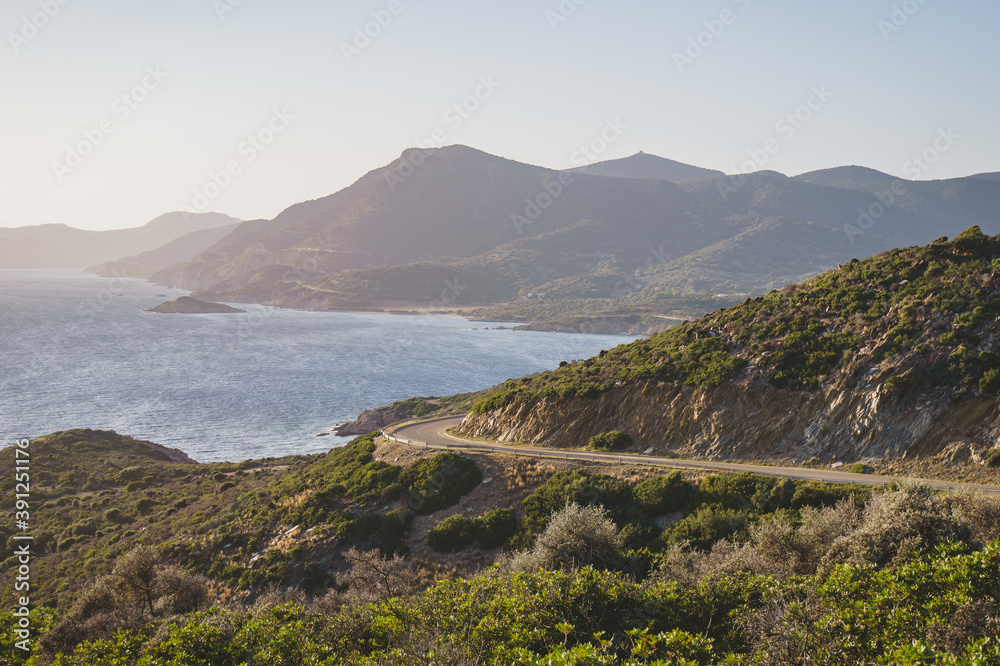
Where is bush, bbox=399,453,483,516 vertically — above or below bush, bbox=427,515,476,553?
above

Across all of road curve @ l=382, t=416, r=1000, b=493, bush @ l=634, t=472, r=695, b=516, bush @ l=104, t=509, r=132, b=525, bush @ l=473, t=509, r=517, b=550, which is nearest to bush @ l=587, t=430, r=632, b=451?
road curve @ l=382, t=416, r=1000, b=493

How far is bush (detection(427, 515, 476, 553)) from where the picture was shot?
28781 mm

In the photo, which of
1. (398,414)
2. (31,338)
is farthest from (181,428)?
(31,338)

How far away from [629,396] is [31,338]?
16722 centimetres

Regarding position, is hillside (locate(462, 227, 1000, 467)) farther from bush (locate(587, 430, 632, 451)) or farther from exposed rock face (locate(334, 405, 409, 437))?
exposed rock face (locate(334, 405, 409, 437))

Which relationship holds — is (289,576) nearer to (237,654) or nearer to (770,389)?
(237,654)

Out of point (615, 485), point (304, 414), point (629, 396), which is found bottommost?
point (304, 414)

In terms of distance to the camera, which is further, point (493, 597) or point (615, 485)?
point (615, 485)

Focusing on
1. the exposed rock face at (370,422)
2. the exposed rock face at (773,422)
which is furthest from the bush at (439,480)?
the exposed rock face at (370,422)

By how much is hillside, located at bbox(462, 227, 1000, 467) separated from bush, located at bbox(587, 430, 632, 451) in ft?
2.50

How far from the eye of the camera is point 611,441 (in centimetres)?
3581

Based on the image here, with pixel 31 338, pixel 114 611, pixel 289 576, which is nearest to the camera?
pixel 114 611

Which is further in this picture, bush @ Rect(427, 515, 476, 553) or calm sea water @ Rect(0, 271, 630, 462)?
calm sea water @ Rect(0, 271, 630, 462)

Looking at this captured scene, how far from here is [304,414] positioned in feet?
289
